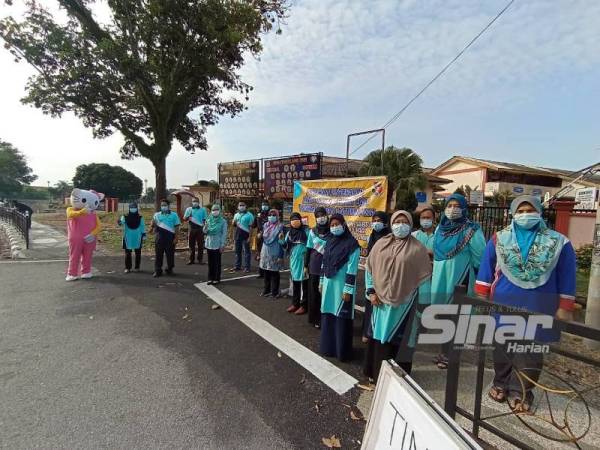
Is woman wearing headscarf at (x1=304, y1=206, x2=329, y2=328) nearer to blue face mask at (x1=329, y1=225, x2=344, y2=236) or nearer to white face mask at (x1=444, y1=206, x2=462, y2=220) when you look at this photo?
blue face mask at (x1=329, y1=225, x2=344, y2=236)

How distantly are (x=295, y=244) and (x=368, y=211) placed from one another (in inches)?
57.2

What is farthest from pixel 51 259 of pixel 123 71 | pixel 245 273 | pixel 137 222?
pixel 123 71

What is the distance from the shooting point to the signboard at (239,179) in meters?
12.9

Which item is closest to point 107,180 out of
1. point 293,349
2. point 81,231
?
point 81,231

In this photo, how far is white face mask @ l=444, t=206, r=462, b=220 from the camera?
343cm

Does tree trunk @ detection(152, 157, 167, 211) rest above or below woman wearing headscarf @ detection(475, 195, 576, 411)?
above

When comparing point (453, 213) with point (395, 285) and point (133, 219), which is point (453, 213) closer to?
point (395, 285)

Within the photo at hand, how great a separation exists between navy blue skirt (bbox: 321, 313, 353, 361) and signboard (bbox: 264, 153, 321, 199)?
23.2 feet

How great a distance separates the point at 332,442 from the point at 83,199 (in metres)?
6.89

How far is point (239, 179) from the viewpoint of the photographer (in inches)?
528

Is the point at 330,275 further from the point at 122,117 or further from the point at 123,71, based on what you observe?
the point at 122,117

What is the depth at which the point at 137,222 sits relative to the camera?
7379 millimetres

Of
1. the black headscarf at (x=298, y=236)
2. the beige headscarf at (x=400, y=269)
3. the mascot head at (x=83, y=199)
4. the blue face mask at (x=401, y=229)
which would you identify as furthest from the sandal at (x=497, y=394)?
the mascot head at (x=83, y=199)

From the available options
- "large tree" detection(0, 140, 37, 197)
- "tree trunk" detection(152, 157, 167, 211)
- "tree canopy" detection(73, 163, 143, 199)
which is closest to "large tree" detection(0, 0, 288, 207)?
"tree trunk" detection(152, 157, 167, 211)
